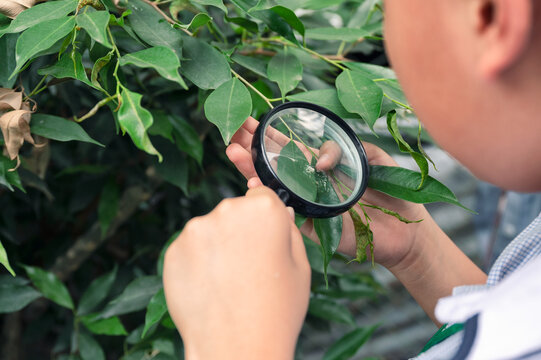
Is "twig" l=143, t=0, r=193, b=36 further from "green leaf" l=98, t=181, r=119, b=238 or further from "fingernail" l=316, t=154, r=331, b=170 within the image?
"green leaf" l=98, t=181, r=119, b=238

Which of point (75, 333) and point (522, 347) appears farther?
point (75, 333)

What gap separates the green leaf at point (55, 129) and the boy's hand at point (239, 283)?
23cm

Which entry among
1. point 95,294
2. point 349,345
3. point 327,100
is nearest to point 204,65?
point 327,100

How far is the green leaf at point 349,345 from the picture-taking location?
991 millimetres

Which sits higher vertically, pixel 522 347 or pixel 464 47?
pixel 464 47

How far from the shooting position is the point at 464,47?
1.44 feet

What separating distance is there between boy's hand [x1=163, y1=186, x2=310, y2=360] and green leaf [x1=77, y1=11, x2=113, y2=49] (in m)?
0.20

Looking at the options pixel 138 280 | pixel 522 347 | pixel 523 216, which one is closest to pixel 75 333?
pixel 138 280

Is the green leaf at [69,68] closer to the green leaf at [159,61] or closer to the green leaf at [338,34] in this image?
the green leaf at [159,61]

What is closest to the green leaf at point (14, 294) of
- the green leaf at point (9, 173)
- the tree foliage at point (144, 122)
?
the tree foliage at point (144, 122)

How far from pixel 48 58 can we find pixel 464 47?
564 mm

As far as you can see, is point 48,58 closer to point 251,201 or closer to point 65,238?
point 251,201

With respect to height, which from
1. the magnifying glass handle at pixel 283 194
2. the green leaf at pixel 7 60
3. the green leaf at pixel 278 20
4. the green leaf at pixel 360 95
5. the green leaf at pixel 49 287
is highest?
the green leaf at pixel 278 20

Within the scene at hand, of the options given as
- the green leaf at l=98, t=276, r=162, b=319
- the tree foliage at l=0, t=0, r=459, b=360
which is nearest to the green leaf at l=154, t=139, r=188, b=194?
the tree foliage at l=0, t=0, r=459, b=360
